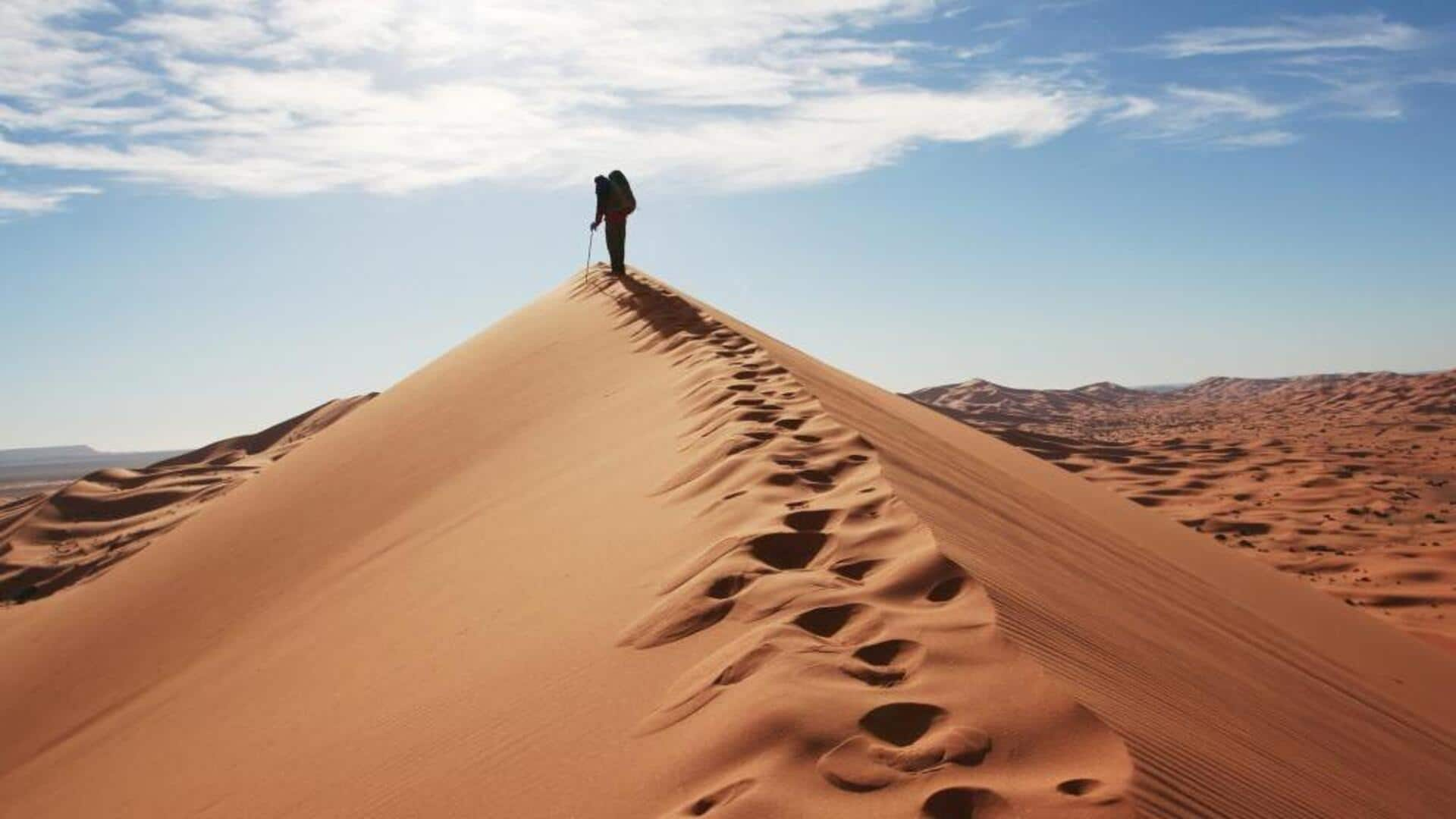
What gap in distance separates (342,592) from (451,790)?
9.30 ft

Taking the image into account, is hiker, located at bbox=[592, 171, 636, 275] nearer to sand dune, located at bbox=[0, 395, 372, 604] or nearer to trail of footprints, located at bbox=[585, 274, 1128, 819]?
trail of footprints, located at bbox=[585, 274, 1128, 819]

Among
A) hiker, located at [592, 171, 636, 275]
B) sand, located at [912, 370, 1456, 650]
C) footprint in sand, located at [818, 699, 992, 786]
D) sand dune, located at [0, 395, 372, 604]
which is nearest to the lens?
footprint in sand, located at [818, 699, 992, 786]

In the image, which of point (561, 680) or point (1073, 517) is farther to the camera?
point (1073, 517)

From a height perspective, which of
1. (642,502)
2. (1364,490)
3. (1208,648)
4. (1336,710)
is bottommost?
(1364,490)

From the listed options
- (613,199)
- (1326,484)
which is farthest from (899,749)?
(1326,484)

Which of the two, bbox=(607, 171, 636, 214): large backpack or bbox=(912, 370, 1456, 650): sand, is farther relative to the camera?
bbox=(607, 171, 636, 214): large backpack

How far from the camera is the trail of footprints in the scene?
1764 millimetres

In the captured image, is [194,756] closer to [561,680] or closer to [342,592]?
[342,592]

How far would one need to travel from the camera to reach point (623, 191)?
1095 cm

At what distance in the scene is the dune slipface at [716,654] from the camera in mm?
1916

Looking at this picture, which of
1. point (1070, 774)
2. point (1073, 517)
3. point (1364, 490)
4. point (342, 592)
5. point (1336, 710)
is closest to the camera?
point (1070, 774)

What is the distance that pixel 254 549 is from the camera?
6.60m

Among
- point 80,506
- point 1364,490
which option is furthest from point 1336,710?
point 80,506

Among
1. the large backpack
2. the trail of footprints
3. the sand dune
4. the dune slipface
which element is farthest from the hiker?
the sand dune
